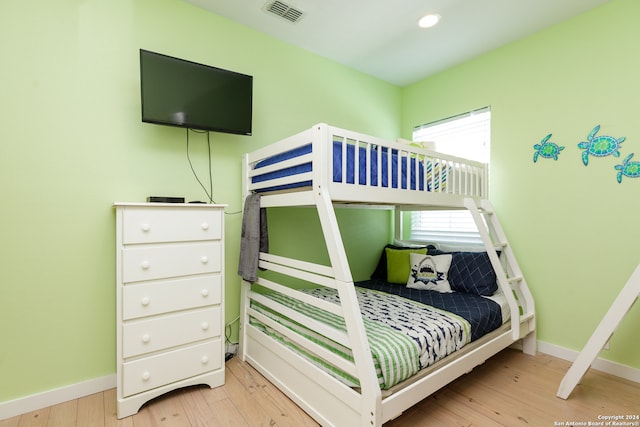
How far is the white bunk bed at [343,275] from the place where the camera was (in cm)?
145

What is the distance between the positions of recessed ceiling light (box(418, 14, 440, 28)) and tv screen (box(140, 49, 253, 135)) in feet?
4.33

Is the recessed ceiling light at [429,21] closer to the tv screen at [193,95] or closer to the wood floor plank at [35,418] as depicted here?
the tv screen at [193,95]

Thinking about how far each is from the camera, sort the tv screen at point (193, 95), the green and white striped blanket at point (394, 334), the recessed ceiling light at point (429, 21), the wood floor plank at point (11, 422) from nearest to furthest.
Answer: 1. the green and white striped blanket at point (394, 334)
2. the wood floor plank at point (11, 422)
3. the tv screen at point (193, 95)
4. the recessed ceiling light at point (429, 21)

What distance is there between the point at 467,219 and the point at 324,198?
6.29 ft

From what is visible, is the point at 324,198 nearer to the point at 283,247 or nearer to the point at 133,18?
the point at 283,247

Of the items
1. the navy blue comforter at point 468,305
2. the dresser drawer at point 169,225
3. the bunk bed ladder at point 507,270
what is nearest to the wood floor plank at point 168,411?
the dresser drawer at point 169,225

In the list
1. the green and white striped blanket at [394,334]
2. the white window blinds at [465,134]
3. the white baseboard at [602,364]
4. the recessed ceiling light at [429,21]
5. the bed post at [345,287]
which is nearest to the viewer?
the bed post at [345,287]

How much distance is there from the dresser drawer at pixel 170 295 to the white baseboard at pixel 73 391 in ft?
1.93

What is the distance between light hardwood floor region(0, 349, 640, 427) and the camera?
163 cm

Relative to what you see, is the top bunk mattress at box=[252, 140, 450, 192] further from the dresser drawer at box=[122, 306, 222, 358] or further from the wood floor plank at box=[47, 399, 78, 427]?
the wood floor plank at box=[47, 399, 78, 427]

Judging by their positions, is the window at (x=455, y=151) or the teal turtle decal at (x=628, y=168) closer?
the teal turtle decal at (x=628, y=168)

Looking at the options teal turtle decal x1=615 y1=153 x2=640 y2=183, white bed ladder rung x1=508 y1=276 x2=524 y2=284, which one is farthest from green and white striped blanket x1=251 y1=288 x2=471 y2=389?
teal turtle decal x1=615 y1=153 x2=640 y2=183

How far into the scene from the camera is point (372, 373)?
1.34 m

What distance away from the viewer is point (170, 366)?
1.80 m
